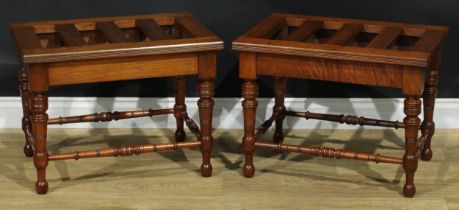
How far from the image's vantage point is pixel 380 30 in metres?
2.76

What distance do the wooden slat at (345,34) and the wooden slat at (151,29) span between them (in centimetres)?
54

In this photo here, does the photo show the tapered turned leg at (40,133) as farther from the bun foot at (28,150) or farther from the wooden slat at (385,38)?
the wooden slat at (385,38)

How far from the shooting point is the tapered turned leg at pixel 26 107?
279 cm

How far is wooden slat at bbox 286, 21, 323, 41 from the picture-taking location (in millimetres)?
2691

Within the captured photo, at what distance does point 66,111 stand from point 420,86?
144 cm

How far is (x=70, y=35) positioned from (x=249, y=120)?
0.65m

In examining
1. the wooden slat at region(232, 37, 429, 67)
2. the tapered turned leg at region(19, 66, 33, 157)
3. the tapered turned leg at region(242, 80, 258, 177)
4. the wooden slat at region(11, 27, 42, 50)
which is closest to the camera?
the wooden slat at region(232, 37, 429, 67)

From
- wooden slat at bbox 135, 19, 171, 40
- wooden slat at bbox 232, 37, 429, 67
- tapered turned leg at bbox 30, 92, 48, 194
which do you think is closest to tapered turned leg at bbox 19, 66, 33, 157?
tapered turned leg at bbox 30, 92, 48, 194

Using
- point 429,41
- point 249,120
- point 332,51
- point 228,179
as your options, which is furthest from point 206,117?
point 429,41

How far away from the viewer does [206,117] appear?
273cm

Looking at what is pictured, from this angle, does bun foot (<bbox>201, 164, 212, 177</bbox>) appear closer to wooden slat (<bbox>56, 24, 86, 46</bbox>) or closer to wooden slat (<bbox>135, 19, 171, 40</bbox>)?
wooden slat (<bbox>135, 19, 171, 40</bbox>)

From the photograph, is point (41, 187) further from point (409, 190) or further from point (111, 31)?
point (409, 190)

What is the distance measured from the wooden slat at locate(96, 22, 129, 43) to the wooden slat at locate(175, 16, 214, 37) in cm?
21

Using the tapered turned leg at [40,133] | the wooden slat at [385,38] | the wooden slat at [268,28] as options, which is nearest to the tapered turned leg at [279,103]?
the wooden slat at [268,28]
